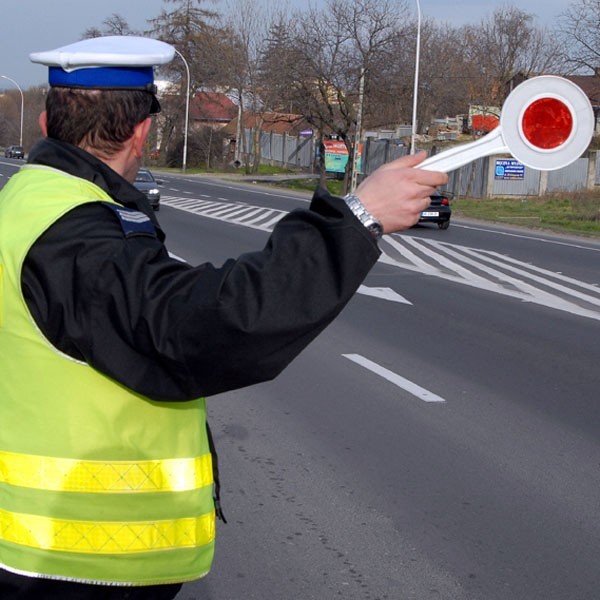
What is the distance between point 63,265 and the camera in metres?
1.77

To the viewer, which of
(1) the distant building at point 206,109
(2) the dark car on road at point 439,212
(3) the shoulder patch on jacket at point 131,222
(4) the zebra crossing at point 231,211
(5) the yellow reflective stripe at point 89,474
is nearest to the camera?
(3) the shoulder patch on jacket at point 131,222

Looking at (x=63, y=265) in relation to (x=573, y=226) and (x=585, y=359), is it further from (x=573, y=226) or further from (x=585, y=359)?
(x=573, y=226)

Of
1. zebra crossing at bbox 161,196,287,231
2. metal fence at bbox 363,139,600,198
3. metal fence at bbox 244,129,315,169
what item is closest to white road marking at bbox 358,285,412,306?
zebra crossing at bbox 161,196,287,231

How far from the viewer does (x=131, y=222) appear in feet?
6.03

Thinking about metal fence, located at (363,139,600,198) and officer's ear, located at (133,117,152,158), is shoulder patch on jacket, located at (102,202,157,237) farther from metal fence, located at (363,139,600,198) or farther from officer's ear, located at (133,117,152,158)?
metal fence, located at (363,139,600,198)

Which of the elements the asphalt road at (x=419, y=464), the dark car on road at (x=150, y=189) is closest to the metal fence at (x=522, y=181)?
the dark car on road at (x=150, y=189)

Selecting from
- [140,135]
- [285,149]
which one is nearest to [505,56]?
[285,149]

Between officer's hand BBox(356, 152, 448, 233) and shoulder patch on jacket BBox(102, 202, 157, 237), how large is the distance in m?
0.39

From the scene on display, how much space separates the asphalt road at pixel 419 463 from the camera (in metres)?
4.57

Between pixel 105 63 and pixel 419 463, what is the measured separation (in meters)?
4.52

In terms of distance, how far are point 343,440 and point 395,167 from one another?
16.0ft

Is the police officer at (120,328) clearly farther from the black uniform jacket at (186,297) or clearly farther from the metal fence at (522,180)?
the metal fence at (522,180)

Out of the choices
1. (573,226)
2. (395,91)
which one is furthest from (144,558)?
(395,91)

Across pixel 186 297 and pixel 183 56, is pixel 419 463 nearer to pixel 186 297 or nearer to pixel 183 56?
pixel 186 297
